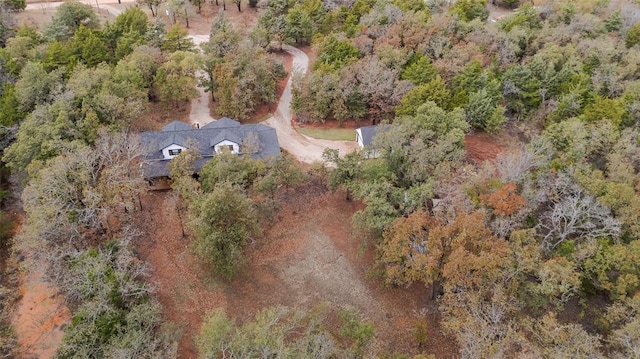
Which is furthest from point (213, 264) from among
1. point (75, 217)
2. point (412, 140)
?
point (412, 140)

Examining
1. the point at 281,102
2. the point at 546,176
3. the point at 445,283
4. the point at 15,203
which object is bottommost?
the point at 15,203

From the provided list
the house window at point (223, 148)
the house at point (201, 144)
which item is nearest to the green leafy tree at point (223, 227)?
the house window at point (223, 148)

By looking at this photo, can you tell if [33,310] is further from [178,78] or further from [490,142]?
[490,142]

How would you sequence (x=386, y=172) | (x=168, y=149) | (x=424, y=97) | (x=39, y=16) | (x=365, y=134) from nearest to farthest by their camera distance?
(x=386, y=172) < (x=168, y=149) < (x=424, y=97) < (x=365, y=134) < (x=39, y=16)

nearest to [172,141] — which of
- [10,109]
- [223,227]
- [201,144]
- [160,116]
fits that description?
[201,144]

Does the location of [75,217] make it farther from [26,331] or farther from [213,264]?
[213,264]

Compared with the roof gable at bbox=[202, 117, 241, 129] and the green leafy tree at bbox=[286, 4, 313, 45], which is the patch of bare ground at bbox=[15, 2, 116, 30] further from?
the roof gable at bbox=[202, 117, 241, 129]

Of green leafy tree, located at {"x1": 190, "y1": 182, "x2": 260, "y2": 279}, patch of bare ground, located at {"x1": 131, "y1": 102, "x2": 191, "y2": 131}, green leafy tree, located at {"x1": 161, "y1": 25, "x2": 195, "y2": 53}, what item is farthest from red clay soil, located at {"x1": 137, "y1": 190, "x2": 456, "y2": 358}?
green leafy tree, located at {"x1": 161, "y1": 25, "x2": 195, "y2": 53}
